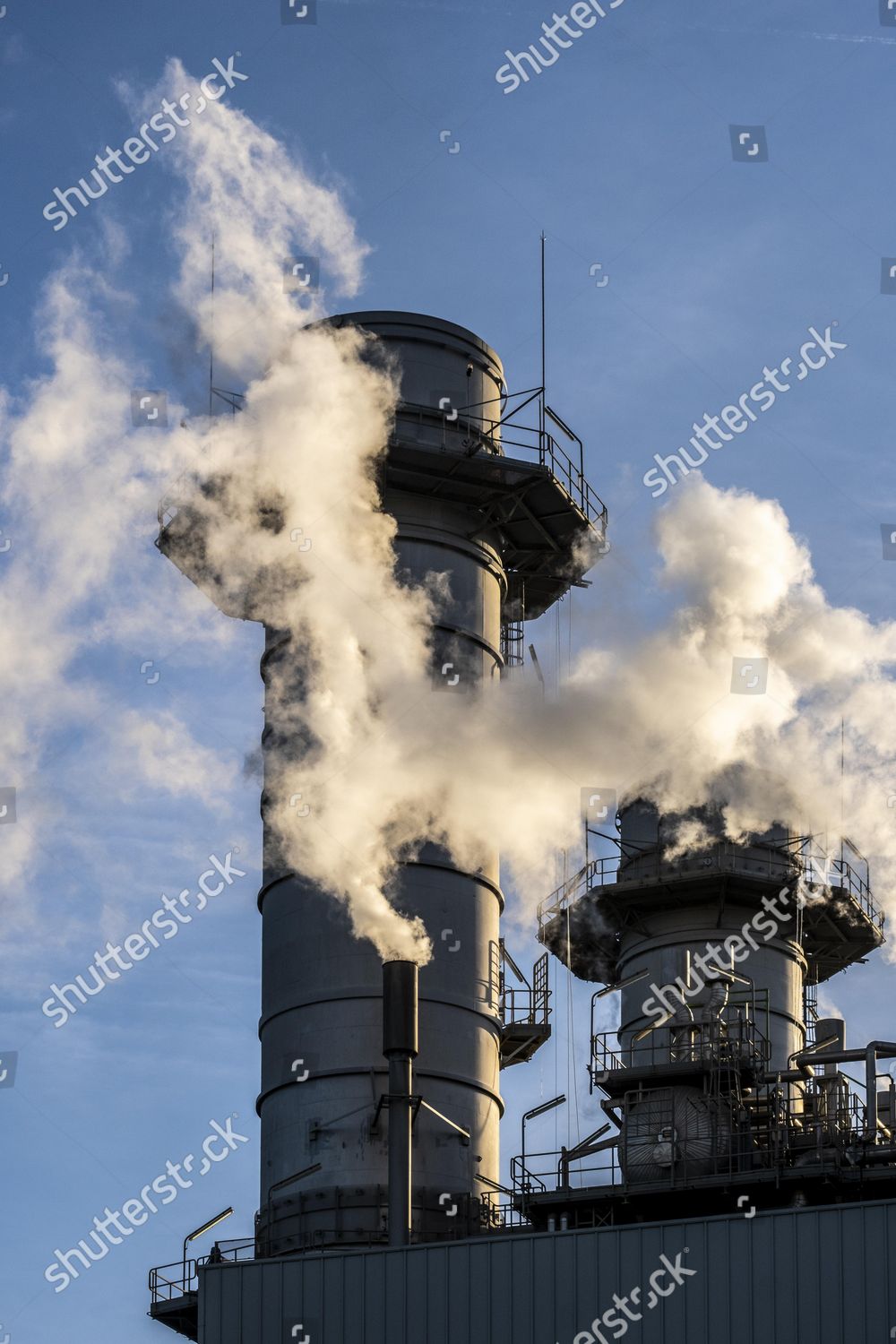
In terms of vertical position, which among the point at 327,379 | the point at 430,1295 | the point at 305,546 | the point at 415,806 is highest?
the point at 327,379

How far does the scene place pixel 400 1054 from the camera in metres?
34.3

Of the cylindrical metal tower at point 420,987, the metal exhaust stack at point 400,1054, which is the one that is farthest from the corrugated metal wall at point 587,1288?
the cylindrical metal tower at point 420,987

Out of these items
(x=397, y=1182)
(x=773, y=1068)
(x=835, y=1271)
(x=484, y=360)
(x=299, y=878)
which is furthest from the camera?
(x=773, y=1068)

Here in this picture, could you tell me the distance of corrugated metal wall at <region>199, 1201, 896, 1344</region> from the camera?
29.4 metres

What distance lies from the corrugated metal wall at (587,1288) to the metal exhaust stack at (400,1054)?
7.12 ft

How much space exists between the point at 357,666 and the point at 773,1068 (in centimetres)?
1225

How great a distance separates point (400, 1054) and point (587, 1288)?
5.13m

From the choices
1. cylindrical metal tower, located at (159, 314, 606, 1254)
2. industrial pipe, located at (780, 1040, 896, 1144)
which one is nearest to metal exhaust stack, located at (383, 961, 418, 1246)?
cylindrical metal tower, located at (159, 314, 606, 1254)

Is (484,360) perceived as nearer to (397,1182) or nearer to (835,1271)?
(397,1182)

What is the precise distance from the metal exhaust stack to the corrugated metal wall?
7.12ft

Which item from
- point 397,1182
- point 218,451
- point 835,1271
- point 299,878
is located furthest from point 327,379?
point 835,1271

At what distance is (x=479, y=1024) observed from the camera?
37125 mm

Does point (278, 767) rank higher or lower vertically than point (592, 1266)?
higher

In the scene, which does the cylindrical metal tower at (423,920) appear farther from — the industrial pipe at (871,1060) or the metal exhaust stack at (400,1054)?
the industrial pipe at (871,1060)
